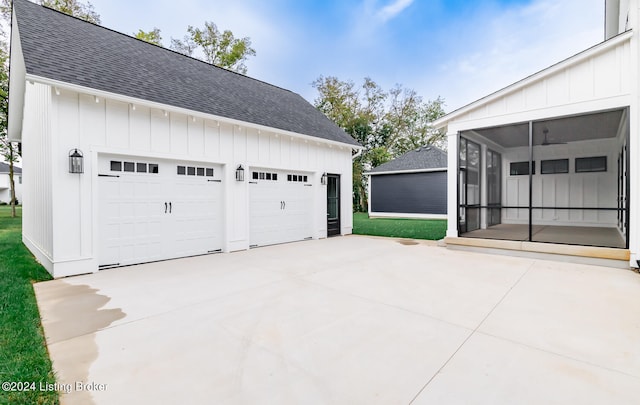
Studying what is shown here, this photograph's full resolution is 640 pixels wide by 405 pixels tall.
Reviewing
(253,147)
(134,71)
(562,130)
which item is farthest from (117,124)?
(562,130)

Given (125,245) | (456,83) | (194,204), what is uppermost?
(456,83)

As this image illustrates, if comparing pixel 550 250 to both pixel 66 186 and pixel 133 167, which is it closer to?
pixel 133 167

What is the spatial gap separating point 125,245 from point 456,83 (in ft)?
70.7

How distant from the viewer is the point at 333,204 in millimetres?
9961

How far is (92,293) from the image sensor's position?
13.3 ft

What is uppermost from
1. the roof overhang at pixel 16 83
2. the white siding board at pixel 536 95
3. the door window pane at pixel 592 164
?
the roof overhang at pixel 16 83

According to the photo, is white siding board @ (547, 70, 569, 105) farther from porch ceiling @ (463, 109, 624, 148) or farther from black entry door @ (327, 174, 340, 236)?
black entry door @ (327, 174, 340, 236)

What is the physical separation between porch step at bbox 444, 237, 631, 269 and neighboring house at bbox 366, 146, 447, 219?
8.42 metres

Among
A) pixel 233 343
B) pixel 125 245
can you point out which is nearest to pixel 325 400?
pixel 233 343

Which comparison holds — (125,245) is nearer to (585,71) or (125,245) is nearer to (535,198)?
(585,71)

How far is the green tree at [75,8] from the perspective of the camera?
1629 cm

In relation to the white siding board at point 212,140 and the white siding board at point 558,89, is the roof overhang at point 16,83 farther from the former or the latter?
the white siding board at point 558,89

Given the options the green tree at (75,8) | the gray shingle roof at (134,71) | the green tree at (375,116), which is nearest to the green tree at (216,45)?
the green tree at (75,8)

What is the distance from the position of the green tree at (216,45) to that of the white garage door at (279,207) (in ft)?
52.3
